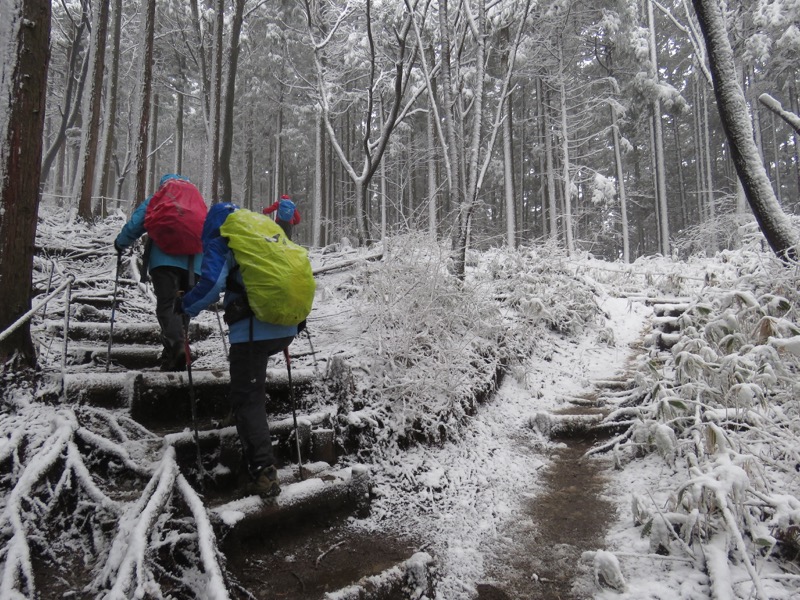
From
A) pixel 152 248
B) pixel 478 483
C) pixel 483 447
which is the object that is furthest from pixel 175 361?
pixel 483 447

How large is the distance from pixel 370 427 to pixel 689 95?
34.1 m

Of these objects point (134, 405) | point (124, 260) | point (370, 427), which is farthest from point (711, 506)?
point (124, 260)

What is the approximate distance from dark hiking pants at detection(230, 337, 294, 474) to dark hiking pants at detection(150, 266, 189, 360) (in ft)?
4.96

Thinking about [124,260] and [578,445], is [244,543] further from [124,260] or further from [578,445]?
[124,260]

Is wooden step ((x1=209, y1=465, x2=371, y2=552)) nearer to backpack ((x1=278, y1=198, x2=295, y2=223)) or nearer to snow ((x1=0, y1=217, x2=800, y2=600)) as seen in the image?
snow ((x1=0, y1=217, x2=800, y2=600))

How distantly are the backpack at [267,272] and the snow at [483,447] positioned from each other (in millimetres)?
1074

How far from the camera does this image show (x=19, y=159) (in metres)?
3.17

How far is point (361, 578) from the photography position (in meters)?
2.52

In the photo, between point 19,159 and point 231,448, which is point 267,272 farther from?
point 19,159

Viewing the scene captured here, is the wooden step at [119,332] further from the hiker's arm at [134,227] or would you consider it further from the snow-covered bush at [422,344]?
the snow-covered bush at [422,344]

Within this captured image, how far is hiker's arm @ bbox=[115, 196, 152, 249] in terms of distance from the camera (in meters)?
4.13

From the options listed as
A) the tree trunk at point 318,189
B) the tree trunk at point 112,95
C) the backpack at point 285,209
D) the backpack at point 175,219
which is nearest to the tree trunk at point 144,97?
the tree trunk at point 112,95

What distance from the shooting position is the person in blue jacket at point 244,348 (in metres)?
2.94

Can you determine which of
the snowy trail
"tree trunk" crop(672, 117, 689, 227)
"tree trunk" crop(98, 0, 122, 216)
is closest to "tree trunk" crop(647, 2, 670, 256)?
"tree trunk" crop(672, 117, 689, 227)
